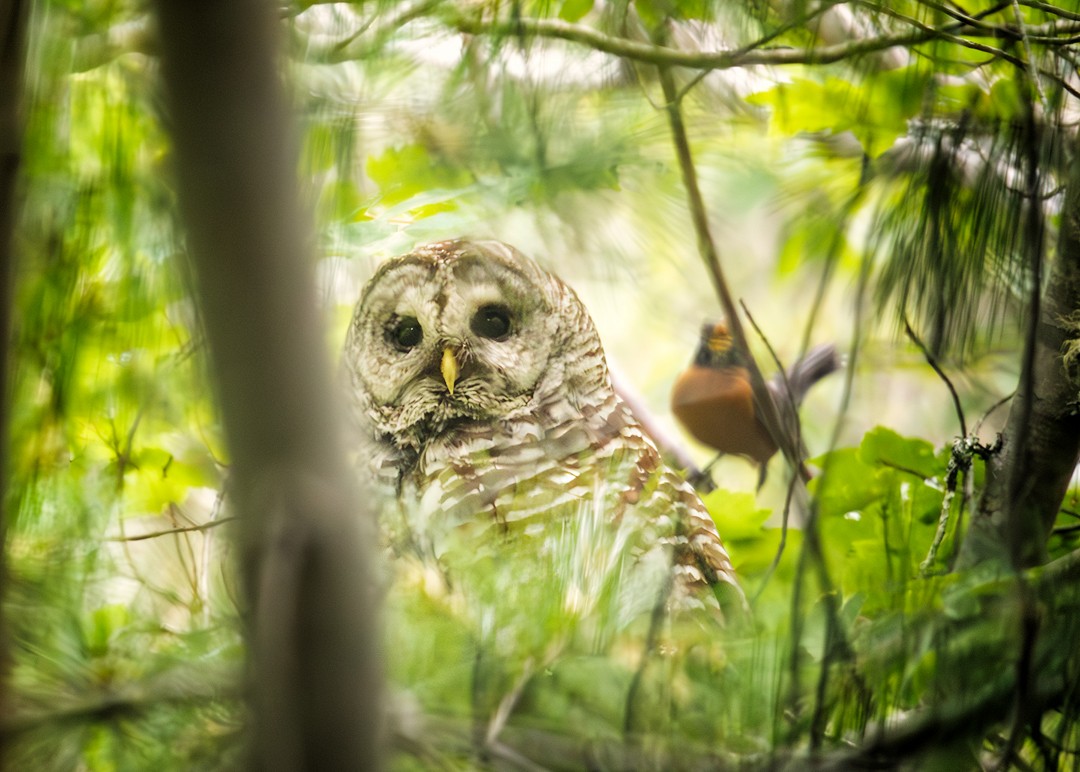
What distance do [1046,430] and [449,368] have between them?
68cm

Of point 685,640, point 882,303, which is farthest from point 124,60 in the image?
point 882,303

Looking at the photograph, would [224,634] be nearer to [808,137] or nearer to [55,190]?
[55,190]

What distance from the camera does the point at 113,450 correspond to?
0.95 meters

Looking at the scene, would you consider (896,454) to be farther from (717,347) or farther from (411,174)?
(411,174)

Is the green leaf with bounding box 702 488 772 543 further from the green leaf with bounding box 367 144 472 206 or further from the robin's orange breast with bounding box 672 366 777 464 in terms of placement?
the green leaf with bounding box 367 144 472 206

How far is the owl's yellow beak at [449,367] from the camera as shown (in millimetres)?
1078

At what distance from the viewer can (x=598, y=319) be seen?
35.8 inches

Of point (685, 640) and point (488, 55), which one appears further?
point (488, 55)

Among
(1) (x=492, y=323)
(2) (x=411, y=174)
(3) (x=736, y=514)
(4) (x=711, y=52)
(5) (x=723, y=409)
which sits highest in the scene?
(4) (x=711, y=52)

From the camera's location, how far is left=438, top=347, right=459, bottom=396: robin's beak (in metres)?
1.08

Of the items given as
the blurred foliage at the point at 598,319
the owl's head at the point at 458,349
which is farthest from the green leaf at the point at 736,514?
the owl's head at the point at 458,349

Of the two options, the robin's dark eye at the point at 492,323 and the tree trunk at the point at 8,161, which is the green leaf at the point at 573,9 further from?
the tree trunk at the point at 8,161

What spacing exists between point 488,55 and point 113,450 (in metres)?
0.62

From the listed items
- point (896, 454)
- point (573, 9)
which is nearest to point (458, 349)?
point (573, 9)
